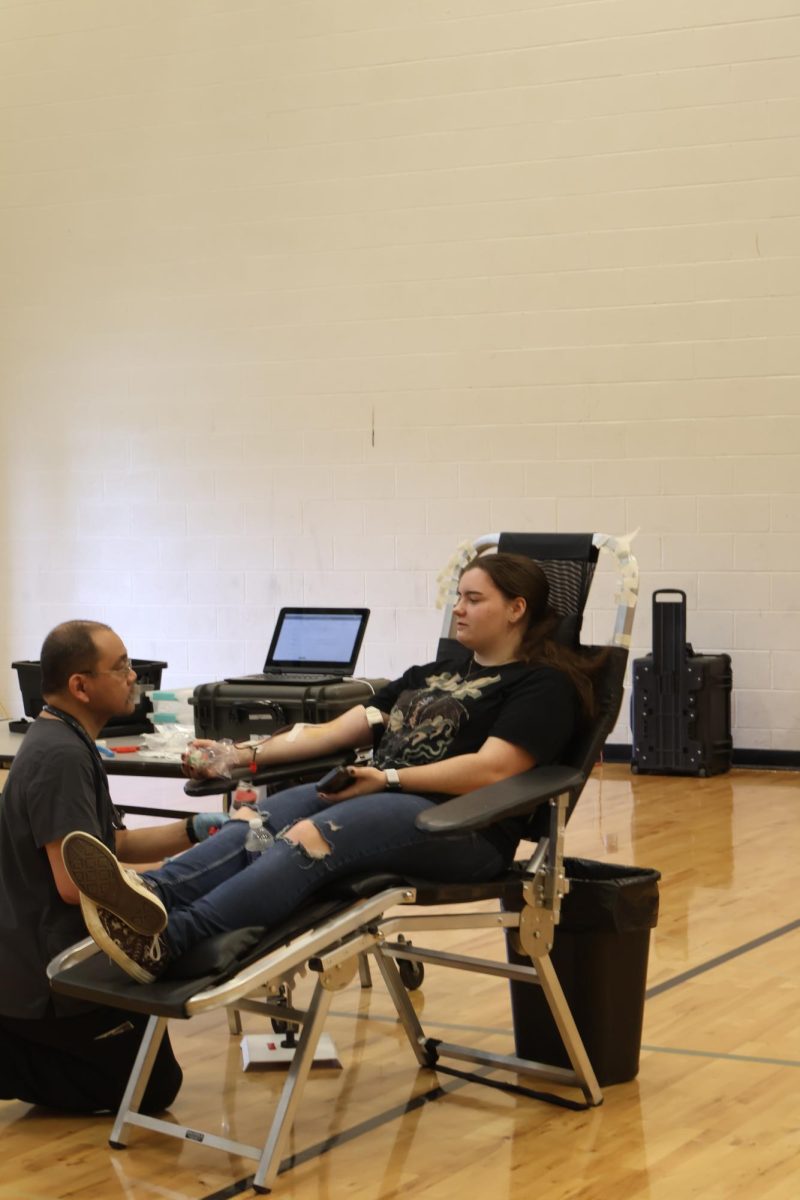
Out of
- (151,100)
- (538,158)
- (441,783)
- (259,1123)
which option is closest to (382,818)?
(441,783)

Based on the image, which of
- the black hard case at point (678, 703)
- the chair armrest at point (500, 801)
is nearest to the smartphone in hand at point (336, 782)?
the chair armrest at point (500, 801)

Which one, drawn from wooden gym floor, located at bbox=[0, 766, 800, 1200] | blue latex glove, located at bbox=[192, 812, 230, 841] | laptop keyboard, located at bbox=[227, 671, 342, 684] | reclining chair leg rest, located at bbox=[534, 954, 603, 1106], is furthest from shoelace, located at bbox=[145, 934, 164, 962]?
laptop keyboard, located at bbox=[227, 671, 342, 684]

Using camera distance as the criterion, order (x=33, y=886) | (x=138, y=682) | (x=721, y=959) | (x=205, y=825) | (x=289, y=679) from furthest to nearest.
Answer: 1. (x=138, y=682)
2. (x=289, y=679)
3. (x=721, y=959)
4. (x=205, y=825)
5. (x=33, y=886)

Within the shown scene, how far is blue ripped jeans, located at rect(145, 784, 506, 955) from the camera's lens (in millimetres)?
2688

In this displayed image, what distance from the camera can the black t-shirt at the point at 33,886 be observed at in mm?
2818

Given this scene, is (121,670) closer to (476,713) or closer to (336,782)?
(336,782)

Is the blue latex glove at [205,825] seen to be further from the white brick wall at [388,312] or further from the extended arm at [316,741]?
the white brick wall at [388,312]

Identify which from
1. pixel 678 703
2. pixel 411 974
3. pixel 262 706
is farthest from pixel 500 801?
pixel 678 703

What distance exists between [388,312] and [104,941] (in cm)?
582

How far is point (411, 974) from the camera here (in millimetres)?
3727

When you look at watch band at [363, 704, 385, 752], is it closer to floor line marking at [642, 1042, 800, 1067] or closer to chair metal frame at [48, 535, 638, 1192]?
chair metal frame at [48, 535, 638, 1192]

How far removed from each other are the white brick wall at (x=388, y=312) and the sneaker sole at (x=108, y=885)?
5285 mm

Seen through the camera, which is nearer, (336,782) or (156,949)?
(156,949)

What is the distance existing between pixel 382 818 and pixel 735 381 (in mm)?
4967
